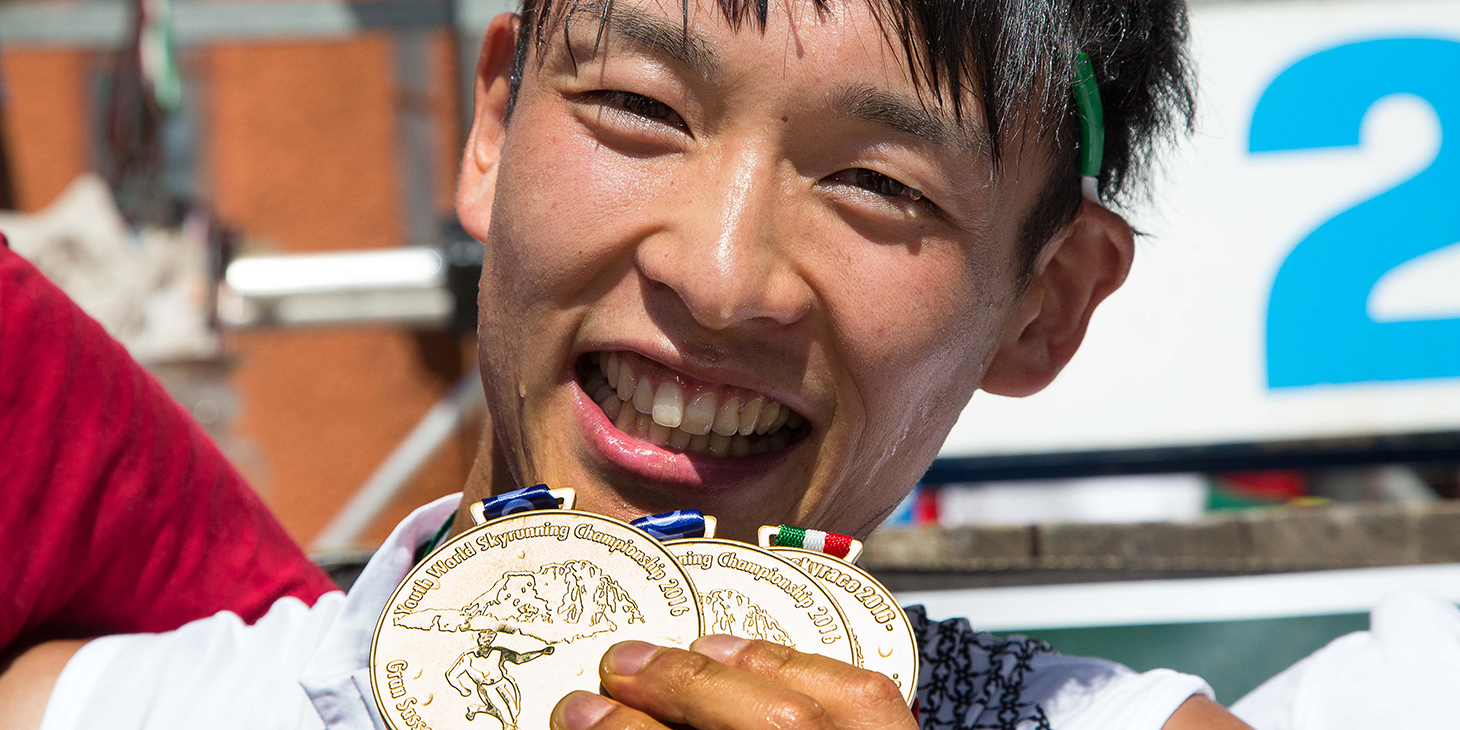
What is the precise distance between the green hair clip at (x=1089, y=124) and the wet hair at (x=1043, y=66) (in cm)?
1

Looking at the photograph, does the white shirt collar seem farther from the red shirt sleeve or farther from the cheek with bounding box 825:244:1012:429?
the cheek with bounding box 825:244:1012:429

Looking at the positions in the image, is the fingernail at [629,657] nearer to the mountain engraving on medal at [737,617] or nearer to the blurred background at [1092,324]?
the mountain engraving on medal at [737,617]

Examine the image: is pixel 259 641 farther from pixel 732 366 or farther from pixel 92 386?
pixel 732 366

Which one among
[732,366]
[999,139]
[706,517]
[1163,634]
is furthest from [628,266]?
[1163,634]

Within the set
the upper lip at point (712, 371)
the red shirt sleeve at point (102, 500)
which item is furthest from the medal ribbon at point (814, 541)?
the red shirt sleeve at point (102, 500)

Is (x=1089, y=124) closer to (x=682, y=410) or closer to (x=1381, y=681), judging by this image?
(x=682, y=410)

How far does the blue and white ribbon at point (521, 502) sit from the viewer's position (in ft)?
4.33

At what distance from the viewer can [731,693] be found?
0.99 meters

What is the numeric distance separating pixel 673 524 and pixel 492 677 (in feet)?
0.86

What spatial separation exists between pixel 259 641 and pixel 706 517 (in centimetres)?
75

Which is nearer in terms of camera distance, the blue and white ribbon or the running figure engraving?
the running figure engraving

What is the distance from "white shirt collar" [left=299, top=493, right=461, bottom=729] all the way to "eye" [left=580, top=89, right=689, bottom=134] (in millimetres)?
665

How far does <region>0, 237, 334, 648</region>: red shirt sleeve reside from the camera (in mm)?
1516

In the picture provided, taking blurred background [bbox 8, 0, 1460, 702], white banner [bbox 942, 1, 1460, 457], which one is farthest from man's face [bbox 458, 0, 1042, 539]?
white banner [bbox 942, 1, 1460, 457]
